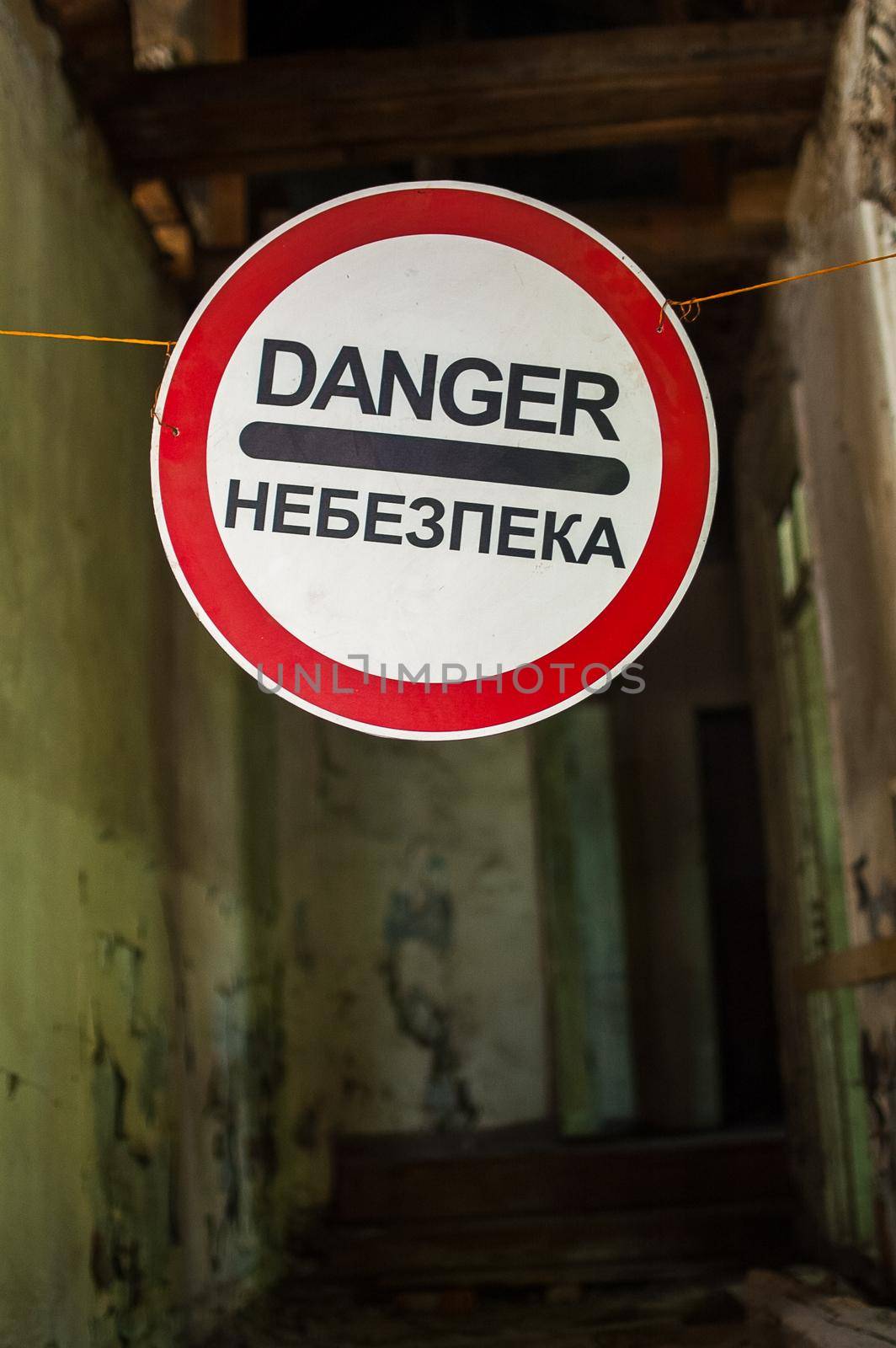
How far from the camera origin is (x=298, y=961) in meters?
5.68

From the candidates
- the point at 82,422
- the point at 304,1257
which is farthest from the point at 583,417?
the point at 304,1257

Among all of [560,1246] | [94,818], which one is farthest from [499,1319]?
[94,818]

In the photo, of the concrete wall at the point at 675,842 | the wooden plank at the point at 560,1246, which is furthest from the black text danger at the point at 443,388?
the concrete wall at the point at 675,842

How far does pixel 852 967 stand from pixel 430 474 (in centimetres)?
236

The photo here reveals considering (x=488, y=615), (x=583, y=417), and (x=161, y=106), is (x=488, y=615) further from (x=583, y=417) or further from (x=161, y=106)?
(x=161, y=106)

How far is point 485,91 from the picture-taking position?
3436 mm

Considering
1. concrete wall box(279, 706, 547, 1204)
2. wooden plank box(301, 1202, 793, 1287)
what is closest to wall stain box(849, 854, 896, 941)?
wooden plank box(301, 1202, 793, 1287)

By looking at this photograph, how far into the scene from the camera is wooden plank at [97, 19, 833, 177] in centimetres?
340

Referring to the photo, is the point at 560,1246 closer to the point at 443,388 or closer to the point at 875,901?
the point at 875,901

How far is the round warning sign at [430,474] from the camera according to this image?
74.6 inches

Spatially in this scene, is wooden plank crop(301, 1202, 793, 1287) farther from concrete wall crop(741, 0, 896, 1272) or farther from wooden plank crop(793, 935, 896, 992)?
wooden plank crop(793, 935, 896, 992)

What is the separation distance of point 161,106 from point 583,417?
2.11 meters

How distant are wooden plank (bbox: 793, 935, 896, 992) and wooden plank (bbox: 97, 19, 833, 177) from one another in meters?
2.29

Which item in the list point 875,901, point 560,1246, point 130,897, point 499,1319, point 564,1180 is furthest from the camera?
point 564,1180
